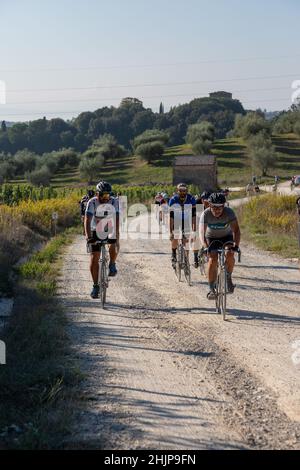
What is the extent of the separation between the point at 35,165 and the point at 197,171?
33681mm

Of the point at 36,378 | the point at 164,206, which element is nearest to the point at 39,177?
the point at 164,206

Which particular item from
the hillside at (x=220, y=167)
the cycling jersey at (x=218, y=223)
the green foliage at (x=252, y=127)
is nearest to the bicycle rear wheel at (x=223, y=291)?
the cycling jersey at (x=218, y=223)

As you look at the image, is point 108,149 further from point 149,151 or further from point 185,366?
point 185,366

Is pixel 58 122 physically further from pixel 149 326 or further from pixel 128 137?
pixel 149 326

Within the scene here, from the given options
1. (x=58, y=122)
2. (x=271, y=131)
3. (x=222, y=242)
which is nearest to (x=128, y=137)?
(x=58, y=122)

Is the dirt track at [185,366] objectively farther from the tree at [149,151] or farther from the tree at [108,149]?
the tree at [108,149]

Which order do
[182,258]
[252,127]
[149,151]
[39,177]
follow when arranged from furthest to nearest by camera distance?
[252,127] → [149,151] → [39,177] → [182,258]

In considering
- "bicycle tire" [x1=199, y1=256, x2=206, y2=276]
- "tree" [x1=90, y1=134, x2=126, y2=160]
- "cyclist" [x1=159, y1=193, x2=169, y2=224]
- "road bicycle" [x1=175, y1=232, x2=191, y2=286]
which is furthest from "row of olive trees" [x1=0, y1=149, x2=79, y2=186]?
"road bicycle" [x1=175, y1=232, x2=191, y2=286]

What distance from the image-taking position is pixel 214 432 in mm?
5117

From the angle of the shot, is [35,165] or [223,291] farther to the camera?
[35,165]

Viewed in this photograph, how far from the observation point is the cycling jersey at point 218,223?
959 cm

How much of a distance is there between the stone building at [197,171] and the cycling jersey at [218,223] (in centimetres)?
6086

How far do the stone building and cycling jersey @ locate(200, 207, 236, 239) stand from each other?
200ft

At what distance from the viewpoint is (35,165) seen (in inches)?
3777
